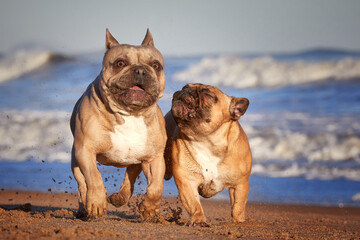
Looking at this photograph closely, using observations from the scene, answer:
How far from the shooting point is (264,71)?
20.0m

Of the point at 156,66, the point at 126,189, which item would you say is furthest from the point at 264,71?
the point at 156,66

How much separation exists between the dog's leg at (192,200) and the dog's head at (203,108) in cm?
63

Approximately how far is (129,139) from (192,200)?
1029 mm

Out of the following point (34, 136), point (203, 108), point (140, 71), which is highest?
point (34, 136)

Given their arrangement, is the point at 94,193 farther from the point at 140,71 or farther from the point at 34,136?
the point at 34,136

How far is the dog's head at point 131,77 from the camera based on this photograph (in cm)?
567

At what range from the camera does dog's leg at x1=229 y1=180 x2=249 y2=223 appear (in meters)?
6.68

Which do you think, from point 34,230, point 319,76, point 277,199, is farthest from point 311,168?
point 34,230

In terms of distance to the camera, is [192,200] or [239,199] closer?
[192,200]

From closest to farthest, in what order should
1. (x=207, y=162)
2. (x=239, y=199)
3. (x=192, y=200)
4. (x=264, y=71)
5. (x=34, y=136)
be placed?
(x=192, y=200) < (x=207, y=162) < (x=239, y=199) < (x=34, y=136) < (x=264, y=71)

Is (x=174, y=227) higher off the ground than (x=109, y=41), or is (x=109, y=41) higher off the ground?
(x=109, y=41)

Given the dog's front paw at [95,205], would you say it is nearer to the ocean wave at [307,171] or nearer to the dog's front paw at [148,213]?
the dog's front paw at [148,213]

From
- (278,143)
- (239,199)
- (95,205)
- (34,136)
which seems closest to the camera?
(95,205)

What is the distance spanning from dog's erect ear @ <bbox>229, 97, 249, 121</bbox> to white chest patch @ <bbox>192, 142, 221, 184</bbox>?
51 centimetres
